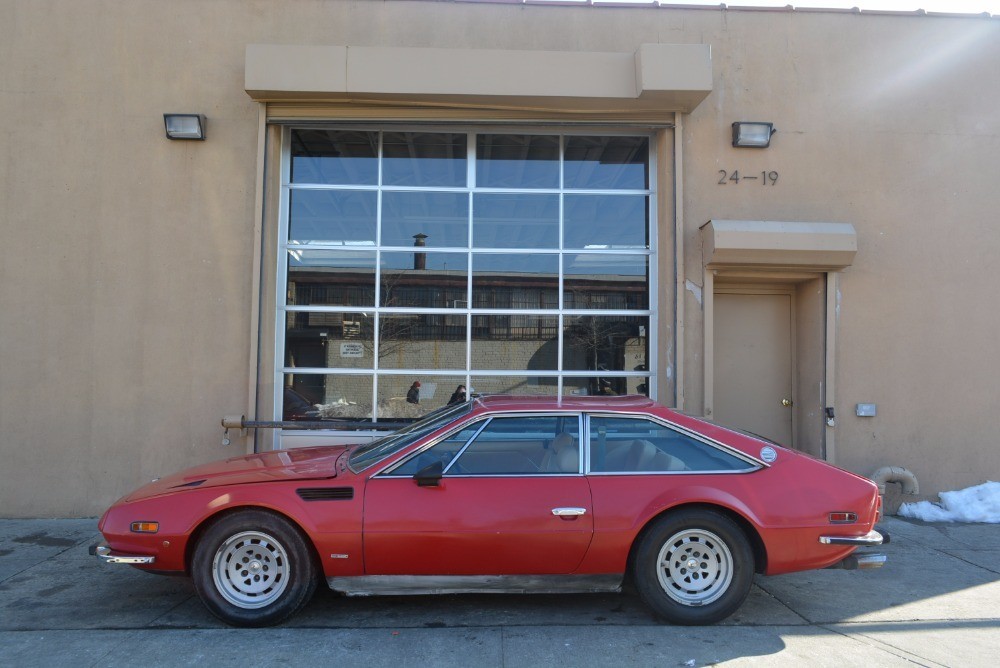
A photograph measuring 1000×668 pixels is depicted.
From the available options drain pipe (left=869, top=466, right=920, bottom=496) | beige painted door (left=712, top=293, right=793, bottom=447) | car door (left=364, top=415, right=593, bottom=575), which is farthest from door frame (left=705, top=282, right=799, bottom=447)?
car door (left=364, top=415, right=593, bottom=575)

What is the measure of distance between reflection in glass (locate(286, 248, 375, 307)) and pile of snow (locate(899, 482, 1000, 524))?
6.25 m

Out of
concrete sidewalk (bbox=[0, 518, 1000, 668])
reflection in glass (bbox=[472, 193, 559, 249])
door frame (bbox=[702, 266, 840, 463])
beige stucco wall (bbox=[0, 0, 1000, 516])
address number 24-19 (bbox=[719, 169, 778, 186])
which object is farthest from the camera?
reflection in glass (bbox=[472, 193, 559, 249])

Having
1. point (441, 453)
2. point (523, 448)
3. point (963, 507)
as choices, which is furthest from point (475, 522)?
point (963, 507)

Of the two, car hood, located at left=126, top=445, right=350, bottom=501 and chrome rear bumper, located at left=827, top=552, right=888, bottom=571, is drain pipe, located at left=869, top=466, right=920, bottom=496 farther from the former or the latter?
car hood, located at left=126, top=445, right=350, bottom=501

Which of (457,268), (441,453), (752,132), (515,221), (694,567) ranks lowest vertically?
(694,567)

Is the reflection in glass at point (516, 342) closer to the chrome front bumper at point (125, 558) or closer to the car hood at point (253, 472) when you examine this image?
the car hood at point (253, 472)

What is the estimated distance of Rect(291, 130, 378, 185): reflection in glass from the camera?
28.7ft

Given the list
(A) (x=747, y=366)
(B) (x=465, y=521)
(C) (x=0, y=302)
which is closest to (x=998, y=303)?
(A) (x=747, y=366)

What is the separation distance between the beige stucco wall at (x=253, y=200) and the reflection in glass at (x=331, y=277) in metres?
0.62

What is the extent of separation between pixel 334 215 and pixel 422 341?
1.78 metres

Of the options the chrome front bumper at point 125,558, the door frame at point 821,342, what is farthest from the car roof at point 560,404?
the door frame at point 821,342

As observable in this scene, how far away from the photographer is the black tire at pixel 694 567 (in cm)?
484

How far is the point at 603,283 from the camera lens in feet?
28.9

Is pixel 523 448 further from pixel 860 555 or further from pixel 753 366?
pixel 753 366
